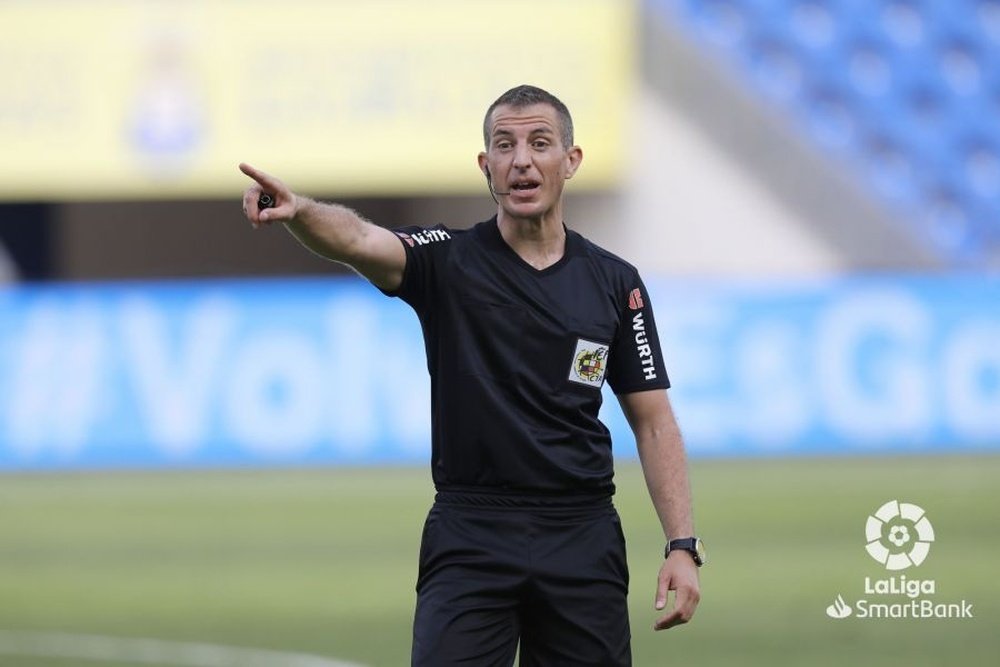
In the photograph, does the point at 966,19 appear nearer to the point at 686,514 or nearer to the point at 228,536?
the point at 228,536

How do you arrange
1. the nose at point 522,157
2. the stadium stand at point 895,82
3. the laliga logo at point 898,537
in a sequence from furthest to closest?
the stadium stand at point 895,82 < the laliga logo at point 898,537 < the nose at point 522,157

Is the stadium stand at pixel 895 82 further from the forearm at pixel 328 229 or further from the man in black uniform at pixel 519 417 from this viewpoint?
the forearm at pixel 328 229

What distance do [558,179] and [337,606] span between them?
562 centimetres

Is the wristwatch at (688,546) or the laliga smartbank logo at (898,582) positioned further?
the laliga smartbank logo at (898,582)

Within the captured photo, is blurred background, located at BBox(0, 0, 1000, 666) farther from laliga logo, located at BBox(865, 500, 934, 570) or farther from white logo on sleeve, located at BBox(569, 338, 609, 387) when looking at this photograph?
white logo on sleeve, located at BBox(569, 338, 609, 387)

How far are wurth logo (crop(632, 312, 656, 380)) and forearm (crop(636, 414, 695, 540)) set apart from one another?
0.47 feet

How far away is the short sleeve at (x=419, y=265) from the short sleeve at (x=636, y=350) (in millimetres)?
533

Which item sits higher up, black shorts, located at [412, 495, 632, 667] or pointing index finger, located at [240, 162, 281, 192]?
pointing index finger, located at [240, 162, 281, 192]

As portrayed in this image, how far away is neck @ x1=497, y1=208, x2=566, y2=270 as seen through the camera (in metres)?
4.66

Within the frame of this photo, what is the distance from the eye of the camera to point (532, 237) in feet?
15.3

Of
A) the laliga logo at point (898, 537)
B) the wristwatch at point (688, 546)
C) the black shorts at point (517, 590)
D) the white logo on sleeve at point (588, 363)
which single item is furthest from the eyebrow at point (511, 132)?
the laliga logo at point (898, 537)

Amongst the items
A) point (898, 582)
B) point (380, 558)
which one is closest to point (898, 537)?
point (898, 582)

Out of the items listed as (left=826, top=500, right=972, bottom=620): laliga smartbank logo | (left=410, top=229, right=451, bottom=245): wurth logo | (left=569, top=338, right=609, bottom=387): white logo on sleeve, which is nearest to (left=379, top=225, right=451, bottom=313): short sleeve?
(left=410, top=229, right=451, bottom=245): wurth logo

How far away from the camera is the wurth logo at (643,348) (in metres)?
4.79
